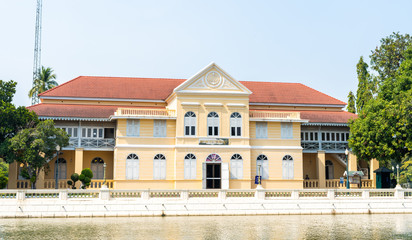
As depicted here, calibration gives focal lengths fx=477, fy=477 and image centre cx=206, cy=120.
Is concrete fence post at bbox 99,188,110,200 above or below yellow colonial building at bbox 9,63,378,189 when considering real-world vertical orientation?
below

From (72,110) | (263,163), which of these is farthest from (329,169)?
(72,110)

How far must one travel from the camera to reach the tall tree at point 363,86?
52469 millimetres

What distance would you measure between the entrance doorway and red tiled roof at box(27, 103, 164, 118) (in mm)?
9606

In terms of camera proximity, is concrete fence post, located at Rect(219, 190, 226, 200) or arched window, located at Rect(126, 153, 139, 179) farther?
Answer: arched window, located at Rect(126, 153, 139, 179)

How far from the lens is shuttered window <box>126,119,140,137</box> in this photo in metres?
37.8

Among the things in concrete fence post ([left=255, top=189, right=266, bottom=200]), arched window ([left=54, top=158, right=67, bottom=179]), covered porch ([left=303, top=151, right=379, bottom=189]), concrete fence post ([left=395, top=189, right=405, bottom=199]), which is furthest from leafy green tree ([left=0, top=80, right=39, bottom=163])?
concrete fence post ([left=395, top=189, right=405, bottom=199])

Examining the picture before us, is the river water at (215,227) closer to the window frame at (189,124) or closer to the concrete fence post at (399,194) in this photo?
the concrete fence post at (399,194)

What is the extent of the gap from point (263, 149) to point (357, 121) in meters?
A: 7.87

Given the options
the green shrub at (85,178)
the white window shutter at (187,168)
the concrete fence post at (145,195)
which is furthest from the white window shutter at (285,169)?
the green shrub at (85,178)

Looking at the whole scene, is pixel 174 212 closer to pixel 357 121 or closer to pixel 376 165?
pixel 357 121

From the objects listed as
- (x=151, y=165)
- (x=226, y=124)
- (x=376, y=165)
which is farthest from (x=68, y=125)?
(x=376, y=165)

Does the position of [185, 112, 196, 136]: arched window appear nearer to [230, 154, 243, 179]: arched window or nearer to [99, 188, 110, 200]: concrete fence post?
[230, 154, 243, 179]: arched window

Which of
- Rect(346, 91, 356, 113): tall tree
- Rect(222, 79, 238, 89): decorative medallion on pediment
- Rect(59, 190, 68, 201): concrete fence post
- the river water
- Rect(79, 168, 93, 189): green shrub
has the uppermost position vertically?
Rect(346, 91, 356, 113): tall tree

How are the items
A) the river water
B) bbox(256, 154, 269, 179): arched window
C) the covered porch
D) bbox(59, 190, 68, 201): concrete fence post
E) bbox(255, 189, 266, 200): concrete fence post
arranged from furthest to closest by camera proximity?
1. the covered porch
2. bbox(256, 154, 269, 179): arched window
3. bbox(255, 189, 266, 200): concrete fence post
4. bbox(59, 190, 68, 201): concrete fence post
5. the river water
